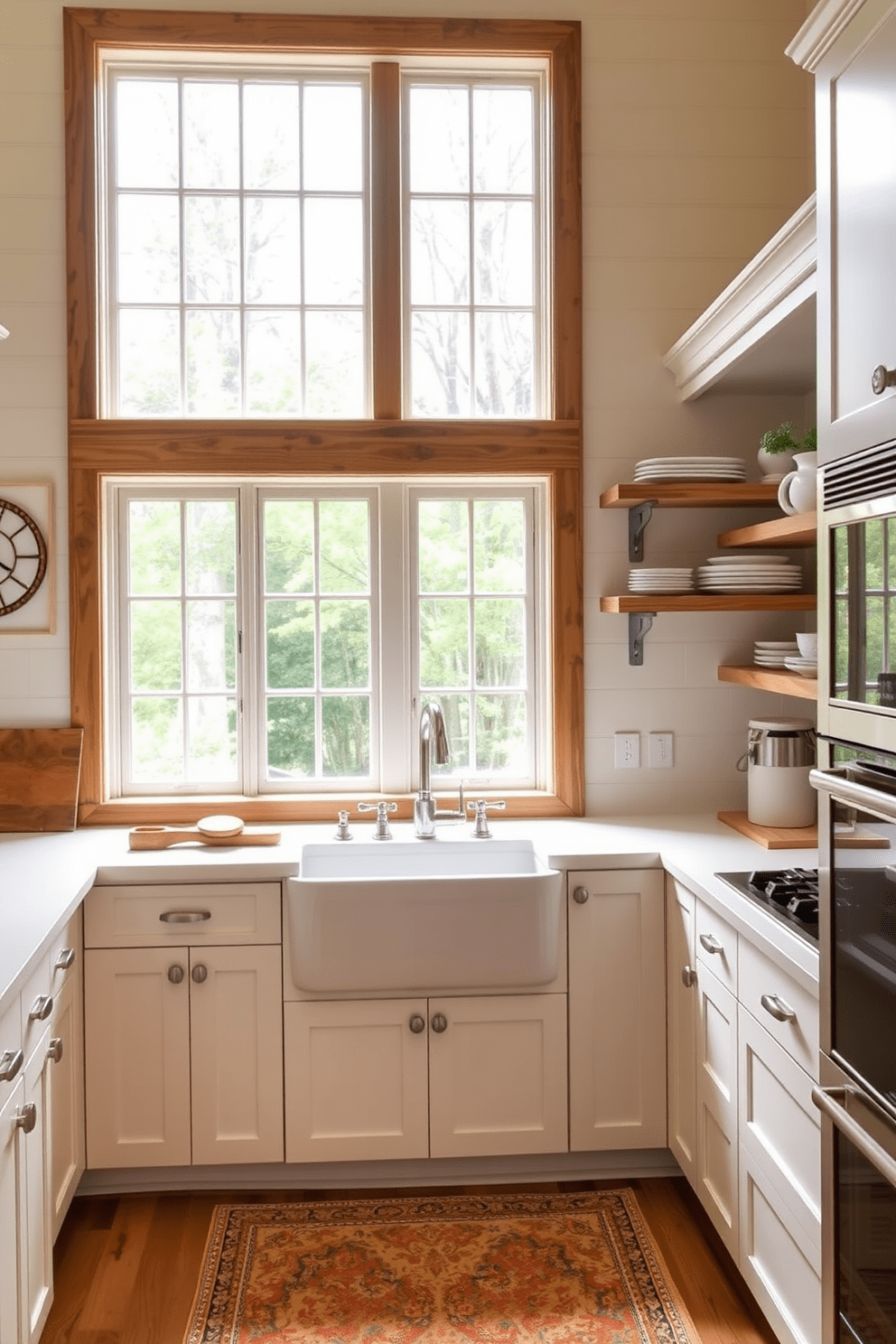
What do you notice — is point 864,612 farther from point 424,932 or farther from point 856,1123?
point 424,932

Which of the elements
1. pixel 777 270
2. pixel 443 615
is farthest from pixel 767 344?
pixel 443 615

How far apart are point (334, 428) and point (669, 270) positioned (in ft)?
3.60

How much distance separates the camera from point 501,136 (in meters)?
3.24

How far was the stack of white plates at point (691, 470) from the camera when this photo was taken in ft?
9.61

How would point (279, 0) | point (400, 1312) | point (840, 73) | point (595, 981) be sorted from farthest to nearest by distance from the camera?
point (279, 0), point (595, 981), point (400, 1312), point (840, 73)

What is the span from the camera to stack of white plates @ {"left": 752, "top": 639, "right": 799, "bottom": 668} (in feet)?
9.55

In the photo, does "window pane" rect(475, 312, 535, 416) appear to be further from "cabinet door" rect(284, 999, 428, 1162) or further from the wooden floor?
the wooden floor

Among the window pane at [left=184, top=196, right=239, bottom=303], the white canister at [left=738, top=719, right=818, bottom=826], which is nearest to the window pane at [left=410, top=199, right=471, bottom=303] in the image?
the window pane at [left=184, top=196, right=239, bottom=303]

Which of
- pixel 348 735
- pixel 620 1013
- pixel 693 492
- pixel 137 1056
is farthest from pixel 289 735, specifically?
pixel 693 492

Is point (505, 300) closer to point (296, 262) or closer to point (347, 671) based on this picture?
point (296, 262)

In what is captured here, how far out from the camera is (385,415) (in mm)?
3145

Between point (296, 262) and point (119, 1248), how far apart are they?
2.65 m

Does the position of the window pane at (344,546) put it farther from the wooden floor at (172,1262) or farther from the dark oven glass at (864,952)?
the dark oven glass at (864,952)

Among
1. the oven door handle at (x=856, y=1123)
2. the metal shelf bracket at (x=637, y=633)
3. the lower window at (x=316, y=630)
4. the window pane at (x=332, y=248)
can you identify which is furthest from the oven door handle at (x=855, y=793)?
the window pane at (x=332, y=248)
